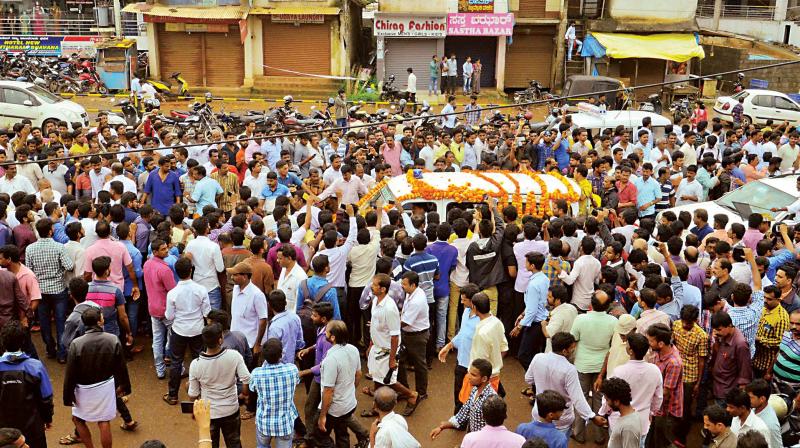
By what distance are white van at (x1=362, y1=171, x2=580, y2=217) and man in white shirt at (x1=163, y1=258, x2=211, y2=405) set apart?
3200mm

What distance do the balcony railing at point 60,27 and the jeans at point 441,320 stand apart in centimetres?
2603

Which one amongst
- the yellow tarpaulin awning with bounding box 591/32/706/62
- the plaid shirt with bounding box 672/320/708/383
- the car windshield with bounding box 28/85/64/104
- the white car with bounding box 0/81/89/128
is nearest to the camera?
the plaid shirt with bounding box 672/320/708/383

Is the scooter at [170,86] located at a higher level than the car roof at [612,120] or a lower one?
lower

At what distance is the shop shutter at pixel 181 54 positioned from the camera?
27.8m

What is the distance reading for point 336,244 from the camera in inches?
327

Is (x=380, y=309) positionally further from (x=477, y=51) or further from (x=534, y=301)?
(x=477, y=51)

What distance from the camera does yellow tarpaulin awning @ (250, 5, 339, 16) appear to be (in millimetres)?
26328

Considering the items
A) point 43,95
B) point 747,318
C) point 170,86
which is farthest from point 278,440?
point 170,86

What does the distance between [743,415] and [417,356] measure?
308 centimetres

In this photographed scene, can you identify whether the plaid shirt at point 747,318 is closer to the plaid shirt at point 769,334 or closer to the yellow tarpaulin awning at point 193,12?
the plaid shirt at point 769,334

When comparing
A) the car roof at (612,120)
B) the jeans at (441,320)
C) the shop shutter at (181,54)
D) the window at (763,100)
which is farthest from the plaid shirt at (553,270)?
the shop shutter at (181,54)

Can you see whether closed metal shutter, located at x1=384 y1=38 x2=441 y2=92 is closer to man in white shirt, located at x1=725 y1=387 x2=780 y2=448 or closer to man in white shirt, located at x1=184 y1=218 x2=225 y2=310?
man in white shirt, located at x1=184 y1=218 x2=225 y2=310

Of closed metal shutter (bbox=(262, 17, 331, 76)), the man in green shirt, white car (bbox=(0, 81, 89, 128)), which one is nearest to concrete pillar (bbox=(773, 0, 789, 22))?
closed metal shutter (bbox=(262, 17, 331, 76))

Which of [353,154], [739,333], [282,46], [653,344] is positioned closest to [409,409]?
[653,344]
